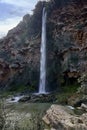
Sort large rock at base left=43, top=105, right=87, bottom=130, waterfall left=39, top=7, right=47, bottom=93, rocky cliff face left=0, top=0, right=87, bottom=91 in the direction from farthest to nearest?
waterfall left=39, top=7, right=47, bottom=93
rocky cliff face left=0, top=0, right=87, bottom=91
large rock at base left=43, top=105, right=87, bottom=130

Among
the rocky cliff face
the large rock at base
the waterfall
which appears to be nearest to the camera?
the large rock at base

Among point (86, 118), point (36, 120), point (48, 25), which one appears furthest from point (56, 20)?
point (36, 120)

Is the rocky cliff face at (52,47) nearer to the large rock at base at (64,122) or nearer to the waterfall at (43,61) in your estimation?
the waterfall at (43,61)

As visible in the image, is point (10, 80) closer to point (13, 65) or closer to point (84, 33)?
point (13, 65)

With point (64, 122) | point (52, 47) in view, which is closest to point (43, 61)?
point (52, 47)

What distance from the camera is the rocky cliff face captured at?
65938 mm

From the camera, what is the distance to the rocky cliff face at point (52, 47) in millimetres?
65938

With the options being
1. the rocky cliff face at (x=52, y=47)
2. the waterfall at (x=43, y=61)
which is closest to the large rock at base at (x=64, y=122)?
the rocky cliff face at (x=52, y=47)

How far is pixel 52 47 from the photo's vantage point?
71.3m

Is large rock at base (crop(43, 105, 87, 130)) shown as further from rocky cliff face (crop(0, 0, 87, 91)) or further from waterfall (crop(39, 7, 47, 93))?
waterfall (crop(39, 7, 47, 93))

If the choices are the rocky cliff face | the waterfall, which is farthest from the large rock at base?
the waterfall

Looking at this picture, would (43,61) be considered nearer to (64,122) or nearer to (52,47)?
(52,47)

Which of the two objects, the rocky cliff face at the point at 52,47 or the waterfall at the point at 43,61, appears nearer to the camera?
the rocky cliff face at the point at 52,47

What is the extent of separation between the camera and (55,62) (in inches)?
2731
